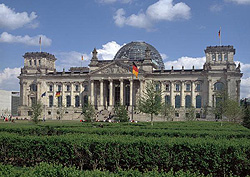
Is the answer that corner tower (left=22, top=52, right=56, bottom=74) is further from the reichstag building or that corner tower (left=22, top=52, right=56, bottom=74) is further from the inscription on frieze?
the inscription on frieze

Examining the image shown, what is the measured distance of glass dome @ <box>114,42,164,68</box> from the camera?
97.5 meters

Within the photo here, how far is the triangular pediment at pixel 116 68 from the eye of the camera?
8556cm

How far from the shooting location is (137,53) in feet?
321

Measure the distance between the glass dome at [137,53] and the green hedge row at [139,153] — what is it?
263ft

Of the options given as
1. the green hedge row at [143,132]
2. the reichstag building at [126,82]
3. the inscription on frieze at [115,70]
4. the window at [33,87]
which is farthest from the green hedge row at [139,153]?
the window at [33,87]

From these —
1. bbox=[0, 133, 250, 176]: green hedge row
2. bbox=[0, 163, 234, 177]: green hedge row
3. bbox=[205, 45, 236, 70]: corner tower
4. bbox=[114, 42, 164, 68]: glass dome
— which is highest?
bbox=[114, 42, 164, 68]: glass dome

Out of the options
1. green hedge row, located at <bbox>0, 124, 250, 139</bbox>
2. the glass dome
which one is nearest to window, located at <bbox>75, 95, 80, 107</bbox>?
the glass dome

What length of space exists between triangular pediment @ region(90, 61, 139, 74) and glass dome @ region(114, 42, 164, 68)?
1048 centimetres

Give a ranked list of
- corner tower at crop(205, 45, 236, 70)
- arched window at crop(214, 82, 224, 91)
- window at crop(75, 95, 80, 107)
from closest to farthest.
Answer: arched window at crop(214, 82, 224, 91), corner tower at crop(205, 45, 236, 70), window at crop(75, 95, 80, 107)

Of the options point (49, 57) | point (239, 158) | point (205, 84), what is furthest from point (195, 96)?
point (239, 158)

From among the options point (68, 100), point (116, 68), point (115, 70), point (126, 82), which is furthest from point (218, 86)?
point (68, 100)

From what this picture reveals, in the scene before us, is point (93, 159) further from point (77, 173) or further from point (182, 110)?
point (182, 110)

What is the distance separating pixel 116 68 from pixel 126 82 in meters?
6.35

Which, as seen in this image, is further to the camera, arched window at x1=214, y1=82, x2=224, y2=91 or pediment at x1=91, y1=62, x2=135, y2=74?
pediment at x1=91, y1=62, x2=135, y2=74
